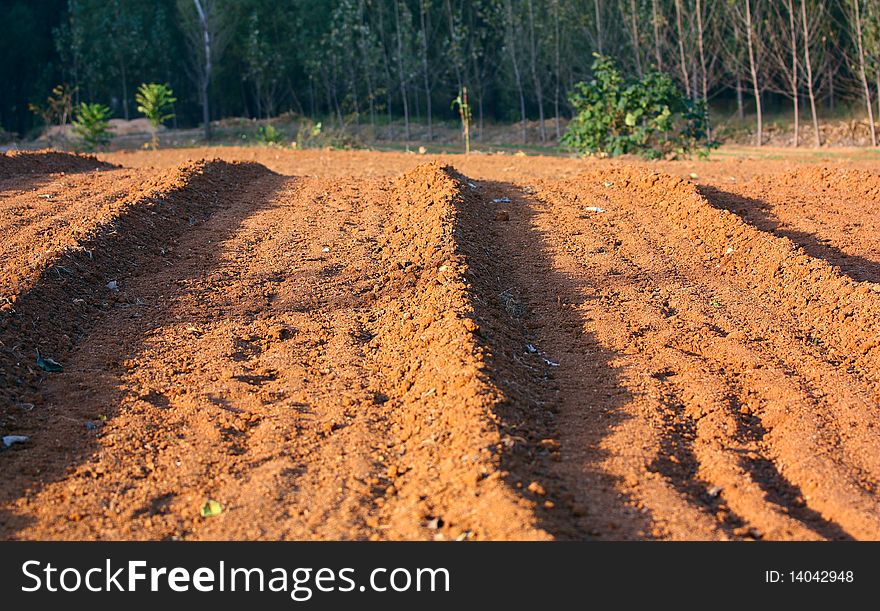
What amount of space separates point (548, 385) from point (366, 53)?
29005 mm

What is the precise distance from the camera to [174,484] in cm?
408

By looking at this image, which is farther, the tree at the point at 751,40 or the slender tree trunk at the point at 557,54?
the slender tree trunk at the point at 557,54

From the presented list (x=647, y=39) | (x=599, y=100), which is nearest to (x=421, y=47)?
(x=647, y=39)

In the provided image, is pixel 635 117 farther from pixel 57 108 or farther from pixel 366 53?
pixel 366 53

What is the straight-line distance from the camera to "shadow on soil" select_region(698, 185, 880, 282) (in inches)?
283

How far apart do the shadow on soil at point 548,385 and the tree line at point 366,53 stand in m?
21.6

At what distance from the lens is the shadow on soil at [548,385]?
374cm

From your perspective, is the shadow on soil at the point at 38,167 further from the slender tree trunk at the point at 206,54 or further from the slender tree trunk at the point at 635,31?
the slender tree trunk at the point at 206,54

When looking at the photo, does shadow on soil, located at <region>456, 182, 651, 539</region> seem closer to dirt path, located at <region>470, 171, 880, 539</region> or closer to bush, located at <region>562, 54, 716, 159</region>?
dirt path, located at <region>470, 171, 880, 539</region>

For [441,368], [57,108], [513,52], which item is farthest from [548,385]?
[513,52]

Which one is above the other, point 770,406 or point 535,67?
point 535,67

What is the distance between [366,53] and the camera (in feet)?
107

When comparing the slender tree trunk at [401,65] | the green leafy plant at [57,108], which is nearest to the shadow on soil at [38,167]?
the green leafy plant at [57,108]

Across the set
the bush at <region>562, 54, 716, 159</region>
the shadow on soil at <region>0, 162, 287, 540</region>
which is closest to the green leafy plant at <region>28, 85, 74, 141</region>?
the bush at <region>562, 54, 716, 159</region>
